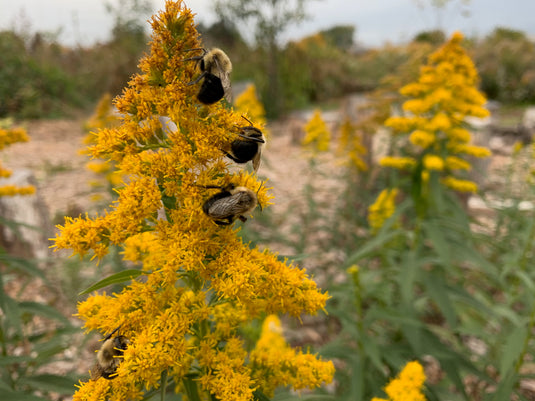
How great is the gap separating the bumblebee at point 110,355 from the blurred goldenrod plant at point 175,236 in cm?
3

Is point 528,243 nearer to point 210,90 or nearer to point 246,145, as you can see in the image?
point 246,145

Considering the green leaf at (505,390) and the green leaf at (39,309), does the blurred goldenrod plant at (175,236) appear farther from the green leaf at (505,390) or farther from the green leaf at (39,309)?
the green leaf at (505,390)

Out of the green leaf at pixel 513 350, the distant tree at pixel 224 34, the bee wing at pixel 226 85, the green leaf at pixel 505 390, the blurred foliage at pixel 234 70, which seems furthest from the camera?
the distant tree at pixel 224 34

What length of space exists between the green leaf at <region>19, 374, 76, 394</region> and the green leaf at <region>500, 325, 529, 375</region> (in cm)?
222

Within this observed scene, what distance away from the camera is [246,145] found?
1361mm

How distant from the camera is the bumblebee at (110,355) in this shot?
1231 millimetres

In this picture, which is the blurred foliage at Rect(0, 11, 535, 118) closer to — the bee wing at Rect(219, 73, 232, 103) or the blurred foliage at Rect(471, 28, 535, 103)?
the blurred foliage at Rect(471, 28, 535, 103)

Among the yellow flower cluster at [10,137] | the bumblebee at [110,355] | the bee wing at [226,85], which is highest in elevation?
the bee wing at [226,85]

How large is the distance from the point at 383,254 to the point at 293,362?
1.99 m

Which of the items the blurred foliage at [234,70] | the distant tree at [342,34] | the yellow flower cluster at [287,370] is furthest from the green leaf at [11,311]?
the distant tree at [342,34]

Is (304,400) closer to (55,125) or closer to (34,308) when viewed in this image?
(34,308)

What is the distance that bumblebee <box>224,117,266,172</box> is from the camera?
4.46 feet

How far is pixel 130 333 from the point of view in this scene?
1265mm

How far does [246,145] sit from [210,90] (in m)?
0.22
